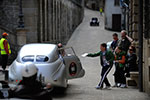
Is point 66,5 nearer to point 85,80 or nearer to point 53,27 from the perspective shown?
point 53,27

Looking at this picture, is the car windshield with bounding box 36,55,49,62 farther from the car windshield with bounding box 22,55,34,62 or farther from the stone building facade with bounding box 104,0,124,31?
the stone building facade with bounding box 104,0,124,31

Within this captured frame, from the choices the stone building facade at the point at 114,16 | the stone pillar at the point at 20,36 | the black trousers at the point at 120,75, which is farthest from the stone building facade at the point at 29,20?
the stone building facade at the point at 114,16

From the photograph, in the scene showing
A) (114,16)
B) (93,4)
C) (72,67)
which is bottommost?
(72,67)

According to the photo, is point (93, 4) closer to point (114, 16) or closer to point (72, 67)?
point (114, 16)

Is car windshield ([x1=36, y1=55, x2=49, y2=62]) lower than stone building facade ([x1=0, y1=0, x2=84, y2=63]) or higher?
lower

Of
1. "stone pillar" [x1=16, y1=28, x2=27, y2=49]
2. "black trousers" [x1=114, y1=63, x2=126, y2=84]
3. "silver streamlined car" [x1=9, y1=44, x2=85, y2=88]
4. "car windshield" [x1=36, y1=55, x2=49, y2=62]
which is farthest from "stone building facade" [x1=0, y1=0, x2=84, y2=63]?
"car windshield" [x1=36, y1=55, x2=49, y2=62]

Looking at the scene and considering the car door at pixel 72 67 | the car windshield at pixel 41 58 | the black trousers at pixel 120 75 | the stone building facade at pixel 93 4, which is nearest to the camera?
the car windshield at pixel 41 58

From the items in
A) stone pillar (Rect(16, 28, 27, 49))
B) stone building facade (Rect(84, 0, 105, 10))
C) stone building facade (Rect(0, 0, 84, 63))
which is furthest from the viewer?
stone building facade (Rect(84, 0, 105, 10))

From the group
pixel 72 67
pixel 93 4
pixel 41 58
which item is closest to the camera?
pixel 41 58

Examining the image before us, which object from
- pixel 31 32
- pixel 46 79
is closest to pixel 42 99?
pixel 46 79

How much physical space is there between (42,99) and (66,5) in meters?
38.9

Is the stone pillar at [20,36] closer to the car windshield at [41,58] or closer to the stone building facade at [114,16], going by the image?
the car windshield at [41,58]

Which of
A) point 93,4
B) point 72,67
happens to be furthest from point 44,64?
point 93,4

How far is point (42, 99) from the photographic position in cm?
541
